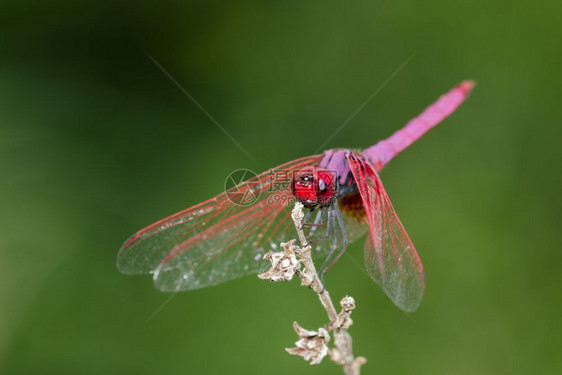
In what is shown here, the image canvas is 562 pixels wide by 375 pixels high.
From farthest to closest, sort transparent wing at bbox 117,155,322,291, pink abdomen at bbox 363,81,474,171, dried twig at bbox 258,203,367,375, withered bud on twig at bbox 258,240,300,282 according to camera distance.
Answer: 1. pink abdomen at bbox 363,81,474,171
2. transparent wing at bbox 117,155,322,291
3. withered bud on twig at bbox 258,240,300,282
4. dried twig at bbox 258,203,367,375

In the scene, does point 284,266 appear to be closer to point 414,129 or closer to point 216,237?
point 216,237

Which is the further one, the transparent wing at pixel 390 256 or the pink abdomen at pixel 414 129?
the pink abdomen at pixel 414 129

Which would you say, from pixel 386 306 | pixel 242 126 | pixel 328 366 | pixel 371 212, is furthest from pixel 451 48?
pixel 328 366

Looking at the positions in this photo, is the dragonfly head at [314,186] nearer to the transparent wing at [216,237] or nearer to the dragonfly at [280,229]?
the dragonfly at [280,229]

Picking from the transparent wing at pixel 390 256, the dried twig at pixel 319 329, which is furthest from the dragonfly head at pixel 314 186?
the dried twig at pixel 319 329

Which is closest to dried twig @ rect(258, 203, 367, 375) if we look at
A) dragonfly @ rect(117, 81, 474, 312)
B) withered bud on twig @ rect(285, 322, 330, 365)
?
withered bud on twig @ rect(285, 322, 330, 365)

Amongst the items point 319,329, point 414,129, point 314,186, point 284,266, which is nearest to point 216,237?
point 314,186

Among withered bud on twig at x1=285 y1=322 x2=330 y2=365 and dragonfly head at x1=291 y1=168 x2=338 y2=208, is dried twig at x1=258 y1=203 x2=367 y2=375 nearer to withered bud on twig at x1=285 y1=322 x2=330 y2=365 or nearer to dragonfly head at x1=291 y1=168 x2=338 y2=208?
withered bud on twig at x1=285 y1=322 x2=330 y2=365
